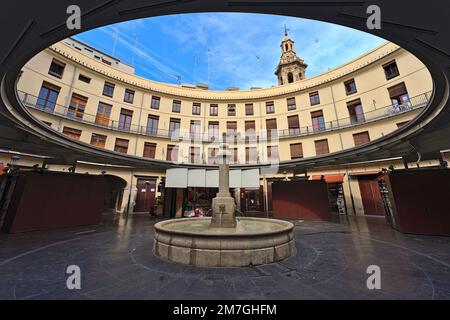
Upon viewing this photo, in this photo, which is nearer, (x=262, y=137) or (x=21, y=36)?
(x=21, y=36)

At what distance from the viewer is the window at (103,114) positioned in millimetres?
19103

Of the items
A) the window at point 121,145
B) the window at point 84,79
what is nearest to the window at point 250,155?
the window at point 121,145

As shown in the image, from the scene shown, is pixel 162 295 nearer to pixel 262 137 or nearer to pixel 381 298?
pixel 381 298

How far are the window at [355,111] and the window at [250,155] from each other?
1056 cm

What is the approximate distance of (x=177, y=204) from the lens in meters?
16.1

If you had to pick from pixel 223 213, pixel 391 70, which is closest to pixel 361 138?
pixel 391 70

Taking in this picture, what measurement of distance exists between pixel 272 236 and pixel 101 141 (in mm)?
19694

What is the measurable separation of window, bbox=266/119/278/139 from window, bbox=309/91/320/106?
463 centimetres

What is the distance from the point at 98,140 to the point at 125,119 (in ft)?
12.6

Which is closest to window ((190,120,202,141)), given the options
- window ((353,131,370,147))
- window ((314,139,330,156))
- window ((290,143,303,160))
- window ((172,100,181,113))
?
window ((172,100,181,113))

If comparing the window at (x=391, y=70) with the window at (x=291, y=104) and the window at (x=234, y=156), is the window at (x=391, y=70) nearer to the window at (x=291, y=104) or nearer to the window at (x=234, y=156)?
the window at (x=291, y=104)
